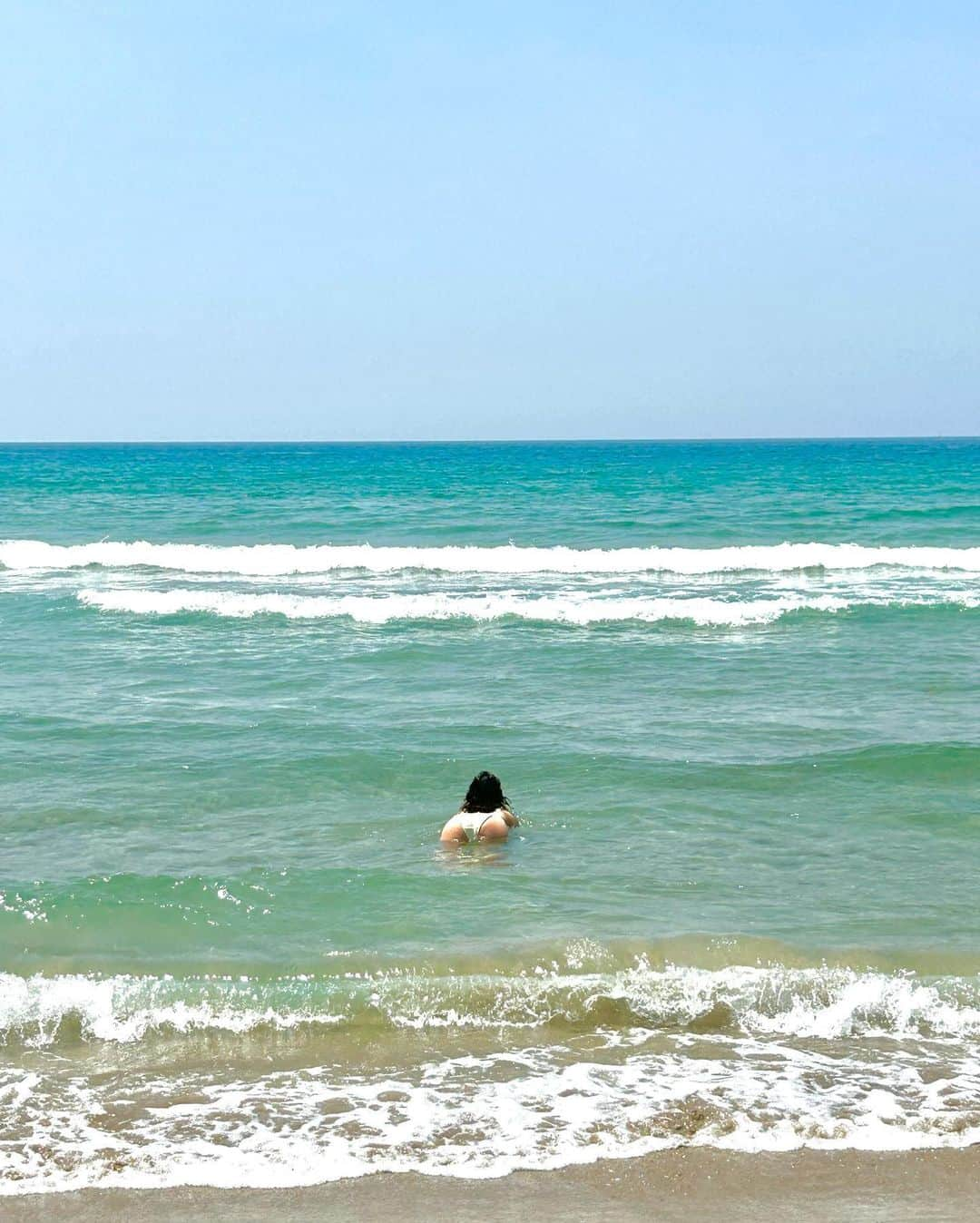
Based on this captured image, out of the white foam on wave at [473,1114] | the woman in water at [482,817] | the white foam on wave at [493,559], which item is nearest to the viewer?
the white foam on wave at [473,1114]

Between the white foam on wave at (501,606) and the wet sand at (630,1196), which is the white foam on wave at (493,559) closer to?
the white foam on wave at (501,606)

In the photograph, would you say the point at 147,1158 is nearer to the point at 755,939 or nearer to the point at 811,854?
the point at 755,939

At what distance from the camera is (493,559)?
30.7 meters

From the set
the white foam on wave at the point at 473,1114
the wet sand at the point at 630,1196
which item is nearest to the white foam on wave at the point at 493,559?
the white foam on wave at the point at 473,1114

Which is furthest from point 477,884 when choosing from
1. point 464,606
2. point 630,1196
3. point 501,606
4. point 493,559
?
point 493,559

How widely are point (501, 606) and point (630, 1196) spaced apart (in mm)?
16514

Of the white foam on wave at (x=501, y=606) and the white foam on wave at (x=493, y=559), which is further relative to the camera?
the white foam on wave at (x=493, y=559)

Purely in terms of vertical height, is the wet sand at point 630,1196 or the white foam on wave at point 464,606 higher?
the white foam on wave at point 464,606

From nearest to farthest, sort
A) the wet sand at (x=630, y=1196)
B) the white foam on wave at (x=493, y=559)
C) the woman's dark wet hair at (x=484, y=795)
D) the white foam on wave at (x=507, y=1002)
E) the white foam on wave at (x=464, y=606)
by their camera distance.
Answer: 1. the wet sand at (x=630, y=1196)
2. the white foam on wave at (x=507, y=1002)
3. the woman's dark wet hair at (x=484, y=795)
4. the white foam on wave at (x=464, y=606)
5. the white foam on wave at (x=493, y=559)

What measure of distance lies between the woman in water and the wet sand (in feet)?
14.7

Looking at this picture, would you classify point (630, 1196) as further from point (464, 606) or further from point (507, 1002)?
point (464, 606)

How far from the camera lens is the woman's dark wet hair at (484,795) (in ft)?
34.0

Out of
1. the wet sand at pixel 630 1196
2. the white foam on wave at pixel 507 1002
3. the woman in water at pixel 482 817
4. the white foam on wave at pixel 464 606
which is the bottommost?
the wet sand at pixel 630 1196

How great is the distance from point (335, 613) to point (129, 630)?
11.8 feet
